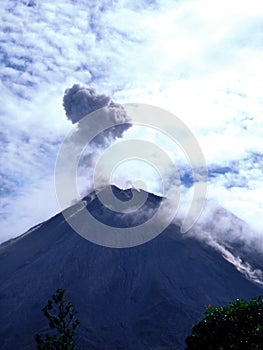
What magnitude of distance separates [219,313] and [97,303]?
163 m

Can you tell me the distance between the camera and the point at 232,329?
3881 cm

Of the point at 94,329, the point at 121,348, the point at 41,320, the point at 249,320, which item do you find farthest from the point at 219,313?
the point at 41,320

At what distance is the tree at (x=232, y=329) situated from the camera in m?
37.2

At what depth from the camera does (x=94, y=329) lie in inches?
6909

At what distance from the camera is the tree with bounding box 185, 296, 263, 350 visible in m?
37.2

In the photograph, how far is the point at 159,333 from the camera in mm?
174625

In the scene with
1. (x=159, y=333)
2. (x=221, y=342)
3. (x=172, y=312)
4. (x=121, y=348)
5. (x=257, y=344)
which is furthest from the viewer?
(x=172, y=312)

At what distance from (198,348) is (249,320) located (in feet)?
16.0

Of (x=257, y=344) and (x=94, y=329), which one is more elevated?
(x=94, y=329)

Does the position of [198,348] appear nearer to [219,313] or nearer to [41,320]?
[219,313]

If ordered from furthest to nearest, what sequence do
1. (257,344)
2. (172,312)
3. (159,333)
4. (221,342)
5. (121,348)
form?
(172,312)
(159,333)
(121,348)
(221,342)
(257,344)

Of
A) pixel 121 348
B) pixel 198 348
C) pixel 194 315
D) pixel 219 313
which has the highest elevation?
pixel 194 315

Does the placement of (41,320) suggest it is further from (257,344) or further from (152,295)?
(257,344)

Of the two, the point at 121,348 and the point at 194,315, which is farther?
the point at 194,315
